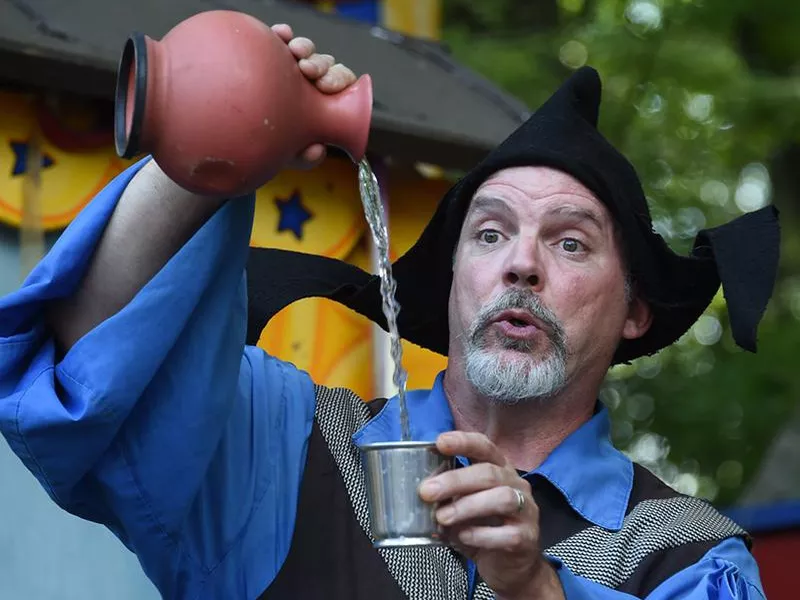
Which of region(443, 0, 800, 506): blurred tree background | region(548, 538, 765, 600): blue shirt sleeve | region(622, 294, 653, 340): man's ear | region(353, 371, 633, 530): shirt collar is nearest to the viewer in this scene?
region(548, 538, 765, 600): blue shirt sleeve

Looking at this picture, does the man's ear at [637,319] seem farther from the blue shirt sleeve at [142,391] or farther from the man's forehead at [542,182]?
the blue shirt sleeve at [142,391]

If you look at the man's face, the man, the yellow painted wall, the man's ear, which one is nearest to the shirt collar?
the man

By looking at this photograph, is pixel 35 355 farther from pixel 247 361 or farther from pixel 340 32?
pixel 340 32

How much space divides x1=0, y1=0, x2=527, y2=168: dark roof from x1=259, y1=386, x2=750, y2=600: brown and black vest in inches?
50.3

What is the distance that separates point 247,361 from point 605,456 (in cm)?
81

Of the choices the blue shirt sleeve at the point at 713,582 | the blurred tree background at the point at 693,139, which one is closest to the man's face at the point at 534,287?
the blue shirt sleeve at the point at 713,582

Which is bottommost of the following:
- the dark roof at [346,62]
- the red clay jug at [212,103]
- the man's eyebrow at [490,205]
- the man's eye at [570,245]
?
the dark roof at [346,62]

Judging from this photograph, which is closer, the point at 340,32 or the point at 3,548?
the point at 3,548

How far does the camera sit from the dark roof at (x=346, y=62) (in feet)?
11.8

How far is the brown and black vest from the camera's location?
8.43 ft

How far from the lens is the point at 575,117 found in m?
3.18

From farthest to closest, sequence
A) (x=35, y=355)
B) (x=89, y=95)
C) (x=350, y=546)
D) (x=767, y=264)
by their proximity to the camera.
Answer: (x=89, y=95)
(x=767, y=264)
(x=350, y=546)
(x=35, y=355)

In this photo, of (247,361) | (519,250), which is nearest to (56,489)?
(247,361)

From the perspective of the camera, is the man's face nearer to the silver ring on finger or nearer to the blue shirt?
the blue shirt
